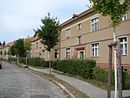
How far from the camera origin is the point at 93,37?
115ft

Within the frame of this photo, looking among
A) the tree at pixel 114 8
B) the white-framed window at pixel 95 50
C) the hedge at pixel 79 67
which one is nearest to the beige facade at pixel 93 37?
the white-framed window at pixel 95 50

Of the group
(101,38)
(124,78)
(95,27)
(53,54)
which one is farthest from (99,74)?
(53,54)

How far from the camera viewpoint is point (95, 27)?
34688mm

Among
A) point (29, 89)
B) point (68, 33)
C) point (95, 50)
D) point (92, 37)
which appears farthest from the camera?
point (68, 33)

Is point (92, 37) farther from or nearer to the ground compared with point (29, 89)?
farther from the ground

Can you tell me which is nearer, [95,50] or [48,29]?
[48,29]

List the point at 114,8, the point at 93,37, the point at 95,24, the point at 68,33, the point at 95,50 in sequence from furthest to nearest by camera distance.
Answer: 1. the point at 68,33
2. the point at 93,37
3. the point at 95,24
4. the point at 95,50
5. the point at 114,8

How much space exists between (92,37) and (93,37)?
30 centimetres

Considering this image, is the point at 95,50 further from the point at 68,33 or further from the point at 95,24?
the point at 68,33

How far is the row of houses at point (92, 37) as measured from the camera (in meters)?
27.3

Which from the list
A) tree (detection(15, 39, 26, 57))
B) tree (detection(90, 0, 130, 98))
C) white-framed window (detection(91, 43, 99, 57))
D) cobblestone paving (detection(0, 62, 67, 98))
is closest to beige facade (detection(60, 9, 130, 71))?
white-framed window (detection(91, 43, 99, 57))

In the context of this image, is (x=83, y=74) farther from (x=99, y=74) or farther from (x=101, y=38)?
(x=101, y=38)

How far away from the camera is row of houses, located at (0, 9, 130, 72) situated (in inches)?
1074

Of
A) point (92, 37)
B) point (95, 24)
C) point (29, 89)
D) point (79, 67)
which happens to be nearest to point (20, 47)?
point (92, 37)
